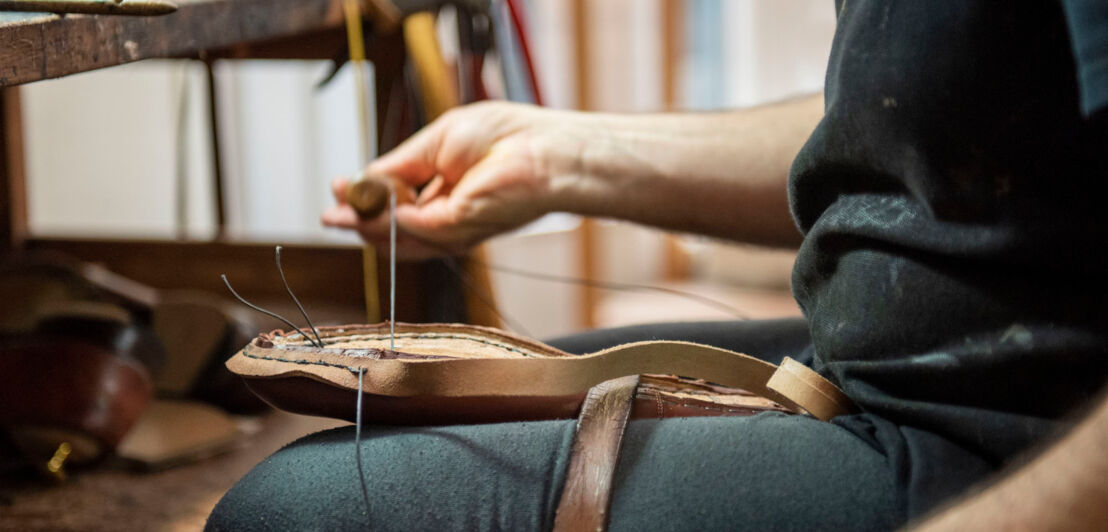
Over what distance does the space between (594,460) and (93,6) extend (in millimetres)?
386

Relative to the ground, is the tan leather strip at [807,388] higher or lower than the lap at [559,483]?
higher

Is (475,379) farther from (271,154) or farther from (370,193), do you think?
(271,154)

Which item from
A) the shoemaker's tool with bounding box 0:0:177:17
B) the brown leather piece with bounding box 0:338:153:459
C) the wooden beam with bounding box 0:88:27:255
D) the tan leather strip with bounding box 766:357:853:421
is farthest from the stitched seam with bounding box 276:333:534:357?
the wooden beam with bounding box 0:88:27:255

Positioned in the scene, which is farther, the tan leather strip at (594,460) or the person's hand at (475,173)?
the person's hand at (475,173)

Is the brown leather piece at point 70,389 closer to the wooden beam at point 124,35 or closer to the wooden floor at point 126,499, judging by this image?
the wooden floor at point 126,499

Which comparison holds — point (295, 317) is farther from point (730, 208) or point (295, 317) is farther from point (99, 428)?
point (730, 208)

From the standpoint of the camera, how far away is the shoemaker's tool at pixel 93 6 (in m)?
0.48

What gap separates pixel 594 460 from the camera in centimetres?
40

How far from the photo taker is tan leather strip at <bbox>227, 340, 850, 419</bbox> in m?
0.42

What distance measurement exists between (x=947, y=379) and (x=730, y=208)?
0.39 metres

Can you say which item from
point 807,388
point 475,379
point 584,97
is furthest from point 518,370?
point 584,97

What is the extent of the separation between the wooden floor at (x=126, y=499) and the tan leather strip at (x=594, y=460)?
503 millimetres

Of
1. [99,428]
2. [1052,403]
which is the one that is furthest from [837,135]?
[99,428]

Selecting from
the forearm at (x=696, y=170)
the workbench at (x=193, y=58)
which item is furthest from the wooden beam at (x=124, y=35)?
the forearm at (x=696, y=170)
